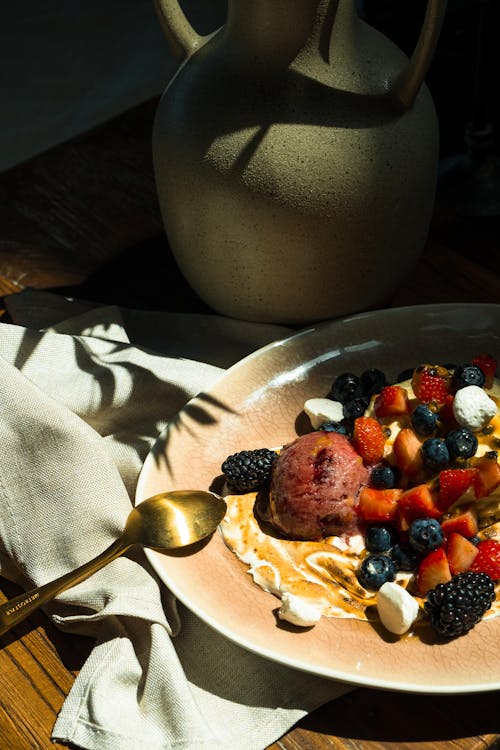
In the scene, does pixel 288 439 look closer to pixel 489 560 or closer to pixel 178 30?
pixel 489 560

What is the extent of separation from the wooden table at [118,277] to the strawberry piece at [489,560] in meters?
0.13

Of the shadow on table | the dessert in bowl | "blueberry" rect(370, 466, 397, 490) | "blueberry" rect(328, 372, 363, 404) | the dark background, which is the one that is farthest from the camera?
the dark background

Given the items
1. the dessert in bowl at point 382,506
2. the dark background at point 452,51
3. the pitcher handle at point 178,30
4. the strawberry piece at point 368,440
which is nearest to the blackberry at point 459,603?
the dessert in bowl at point 382,506

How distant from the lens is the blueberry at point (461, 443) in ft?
3.92

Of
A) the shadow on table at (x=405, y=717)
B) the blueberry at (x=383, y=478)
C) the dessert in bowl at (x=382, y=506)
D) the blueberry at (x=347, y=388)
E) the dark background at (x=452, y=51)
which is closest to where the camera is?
the shadow on table at (x=405, y=717)

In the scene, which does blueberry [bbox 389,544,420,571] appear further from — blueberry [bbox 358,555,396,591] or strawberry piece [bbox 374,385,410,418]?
strawberry piece [bbox 374,385,410,418]

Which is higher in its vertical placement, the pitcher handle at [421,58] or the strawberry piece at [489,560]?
the pitcher handle at [421,58]

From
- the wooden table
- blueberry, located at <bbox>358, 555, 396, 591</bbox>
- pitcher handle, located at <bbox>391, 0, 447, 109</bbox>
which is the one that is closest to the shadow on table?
the wooden table

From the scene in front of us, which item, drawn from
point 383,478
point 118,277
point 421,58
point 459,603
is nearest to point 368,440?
point 383,478

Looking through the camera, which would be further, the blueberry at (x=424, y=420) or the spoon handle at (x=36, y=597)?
the blueberry at (x=424, y=420)

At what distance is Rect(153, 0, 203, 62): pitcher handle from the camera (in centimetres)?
140

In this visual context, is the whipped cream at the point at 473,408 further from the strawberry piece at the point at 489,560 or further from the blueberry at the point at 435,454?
the strawberry piece at the point at 489,560

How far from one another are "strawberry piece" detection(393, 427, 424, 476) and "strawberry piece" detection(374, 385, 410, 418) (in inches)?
2.0

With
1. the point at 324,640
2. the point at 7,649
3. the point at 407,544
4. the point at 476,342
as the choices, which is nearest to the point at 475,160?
the point at 476,342
